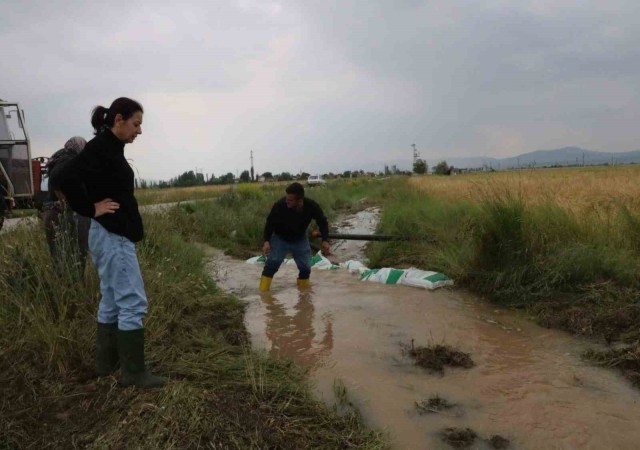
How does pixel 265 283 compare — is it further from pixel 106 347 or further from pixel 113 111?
pixel 113 111

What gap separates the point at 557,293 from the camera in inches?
215

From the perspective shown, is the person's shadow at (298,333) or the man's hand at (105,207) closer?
the man's hand at (105,207)

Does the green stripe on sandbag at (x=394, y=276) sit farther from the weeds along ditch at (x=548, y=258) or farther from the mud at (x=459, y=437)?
the mud at (x=459, y=437)

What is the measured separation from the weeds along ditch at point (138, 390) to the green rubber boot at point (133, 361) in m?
0.09

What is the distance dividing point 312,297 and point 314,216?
1066 mm

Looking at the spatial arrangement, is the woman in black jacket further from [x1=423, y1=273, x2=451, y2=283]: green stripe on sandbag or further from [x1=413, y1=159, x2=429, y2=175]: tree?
[x1=413, y1=159, x2=429, y2=175]: tree

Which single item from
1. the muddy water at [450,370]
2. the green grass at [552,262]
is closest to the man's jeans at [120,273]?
the muddy water at [450,370]

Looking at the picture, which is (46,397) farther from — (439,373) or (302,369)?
(439,373)

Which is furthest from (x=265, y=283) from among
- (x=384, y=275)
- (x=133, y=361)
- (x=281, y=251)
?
(x=133, y=361)

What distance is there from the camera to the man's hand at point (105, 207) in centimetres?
279

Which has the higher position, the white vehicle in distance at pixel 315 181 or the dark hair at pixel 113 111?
the dark hair at pixel 113 111

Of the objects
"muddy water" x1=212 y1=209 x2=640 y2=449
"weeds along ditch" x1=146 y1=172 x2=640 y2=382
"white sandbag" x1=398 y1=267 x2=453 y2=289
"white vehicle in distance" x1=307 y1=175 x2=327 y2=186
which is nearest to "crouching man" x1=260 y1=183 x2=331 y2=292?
"muddy water" x1=212 y1=209 x2=640 y2=449

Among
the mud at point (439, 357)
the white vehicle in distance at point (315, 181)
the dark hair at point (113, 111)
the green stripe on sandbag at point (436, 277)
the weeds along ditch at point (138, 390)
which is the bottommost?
the mud at point (439, 357)

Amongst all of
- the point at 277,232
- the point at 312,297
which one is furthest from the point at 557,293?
the point at 277,232
